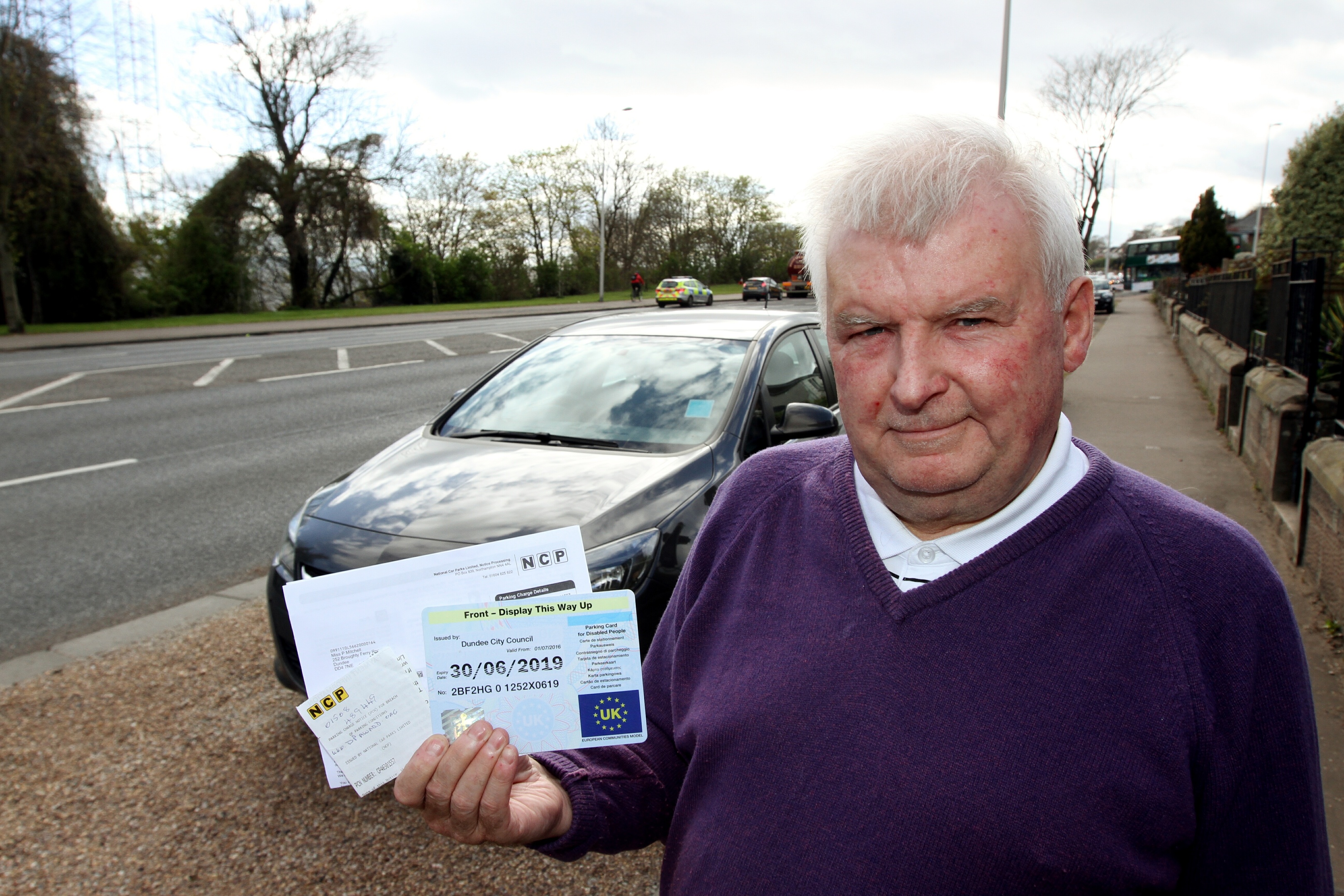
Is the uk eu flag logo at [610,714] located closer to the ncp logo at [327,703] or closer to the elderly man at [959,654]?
the elderly man at [959,654]

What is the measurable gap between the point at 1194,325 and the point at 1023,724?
708 inches

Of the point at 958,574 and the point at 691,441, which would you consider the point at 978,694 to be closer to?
the point at 958,574

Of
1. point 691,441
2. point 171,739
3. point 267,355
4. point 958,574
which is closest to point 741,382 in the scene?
point 691,441

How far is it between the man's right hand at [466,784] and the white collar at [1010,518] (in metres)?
0.62

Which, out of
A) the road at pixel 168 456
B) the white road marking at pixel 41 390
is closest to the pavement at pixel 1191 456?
the road at pixel 168 456

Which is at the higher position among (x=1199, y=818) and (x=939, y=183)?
(x=939, y=183)

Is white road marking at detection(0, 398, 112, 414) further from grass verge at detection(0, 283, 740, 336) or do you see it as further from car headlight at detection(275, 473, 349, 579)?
grass verge at detection(0, 283, 740, 336)

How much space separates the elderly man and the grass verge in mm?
27915

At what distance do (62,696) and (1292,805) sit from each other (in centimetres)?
428

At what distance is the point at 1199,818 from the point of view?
114 cm

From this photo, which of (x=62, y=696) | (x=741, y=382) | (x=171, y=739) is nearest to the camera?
(x=171, y=739)

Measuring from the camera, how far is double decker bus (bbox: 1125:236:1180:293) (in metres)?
61.2

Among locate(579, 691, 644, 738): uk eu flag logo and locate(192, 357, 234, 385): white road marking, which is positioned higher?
locate(579, 691, 644, 738): uk eu flag logo

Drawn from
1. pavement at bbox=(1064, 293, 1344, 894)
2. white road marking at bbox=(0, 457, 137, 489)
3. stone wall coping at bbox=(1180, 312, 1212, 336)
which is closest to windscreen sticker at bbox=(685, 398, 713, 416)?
pavement at bbox=(1064, 293, 1344, 894)
